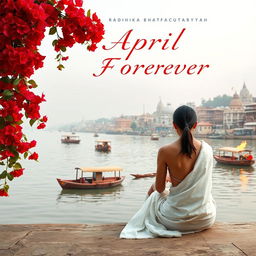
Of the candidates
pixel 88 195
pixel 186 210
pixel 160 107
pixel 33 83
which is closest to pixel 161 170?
pixel 186 210

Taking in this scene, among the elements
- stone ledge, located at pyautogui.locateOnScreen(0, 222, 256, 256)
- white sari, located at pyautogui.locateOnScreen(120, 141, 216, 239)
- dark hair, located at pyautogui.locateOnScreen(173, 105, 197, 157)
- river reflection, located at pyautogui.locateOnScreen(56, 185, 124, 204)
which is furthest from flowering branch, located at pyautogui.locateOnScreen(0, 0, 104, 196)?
river reflection, located at pyautogui.locateOnScreen(56, 185, 124, 204)

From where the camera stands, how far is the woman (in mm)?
1780

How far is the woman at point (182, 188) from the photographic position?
70.1 inches

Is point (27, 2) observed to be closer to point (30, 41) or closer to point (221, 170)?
point (30, 41)

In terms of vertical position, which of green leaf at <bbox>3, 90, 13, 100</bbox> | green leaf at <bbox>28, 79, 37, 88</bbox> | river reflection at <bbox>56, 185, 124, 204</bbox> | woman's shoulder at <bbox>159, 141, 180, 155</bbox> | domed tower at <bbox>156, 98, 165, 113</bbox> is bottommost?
river reflection at <bbox>56, 185, 124, 204</bbox>

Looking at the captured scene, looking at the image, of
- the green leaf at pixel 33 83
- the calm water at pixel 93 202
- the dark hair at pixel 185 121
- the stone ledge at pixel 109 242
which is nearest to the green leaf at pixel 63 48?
the green leaf at pixel 33 83

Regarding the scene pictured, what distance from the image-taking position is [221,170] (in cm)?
1678

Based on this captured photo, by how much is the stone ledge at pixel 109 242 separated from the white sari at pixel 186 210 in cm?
5

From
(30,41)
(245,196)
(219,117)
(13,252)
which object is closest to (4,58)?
(30,41)

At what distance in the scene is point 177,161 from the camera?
70.8 inches

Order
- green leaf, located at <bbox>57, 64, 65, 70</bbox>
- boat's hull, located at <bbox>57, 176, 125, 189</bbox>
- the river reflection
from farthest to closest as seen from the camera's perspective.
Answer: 1. boat's hull, located at <bbox>57, 176, 125, 189</bbox>
2. the river reflection
3. green leaf, located at <bbox>57, 64, 65, 70</bbox>

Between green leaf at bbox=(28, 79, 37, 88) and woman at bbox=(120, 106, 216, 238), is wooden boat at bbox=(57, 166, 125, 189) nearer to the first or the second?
woman at bbox=(120, 106, 216, 238)

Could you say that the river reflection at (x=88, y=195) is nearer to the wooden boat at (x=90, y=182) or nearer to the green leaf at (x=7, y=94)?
the wooden boat at (x=90, y=182)

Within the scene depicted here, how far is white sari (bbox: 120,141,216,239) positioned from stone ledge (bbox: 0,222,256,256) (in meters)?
0.05
